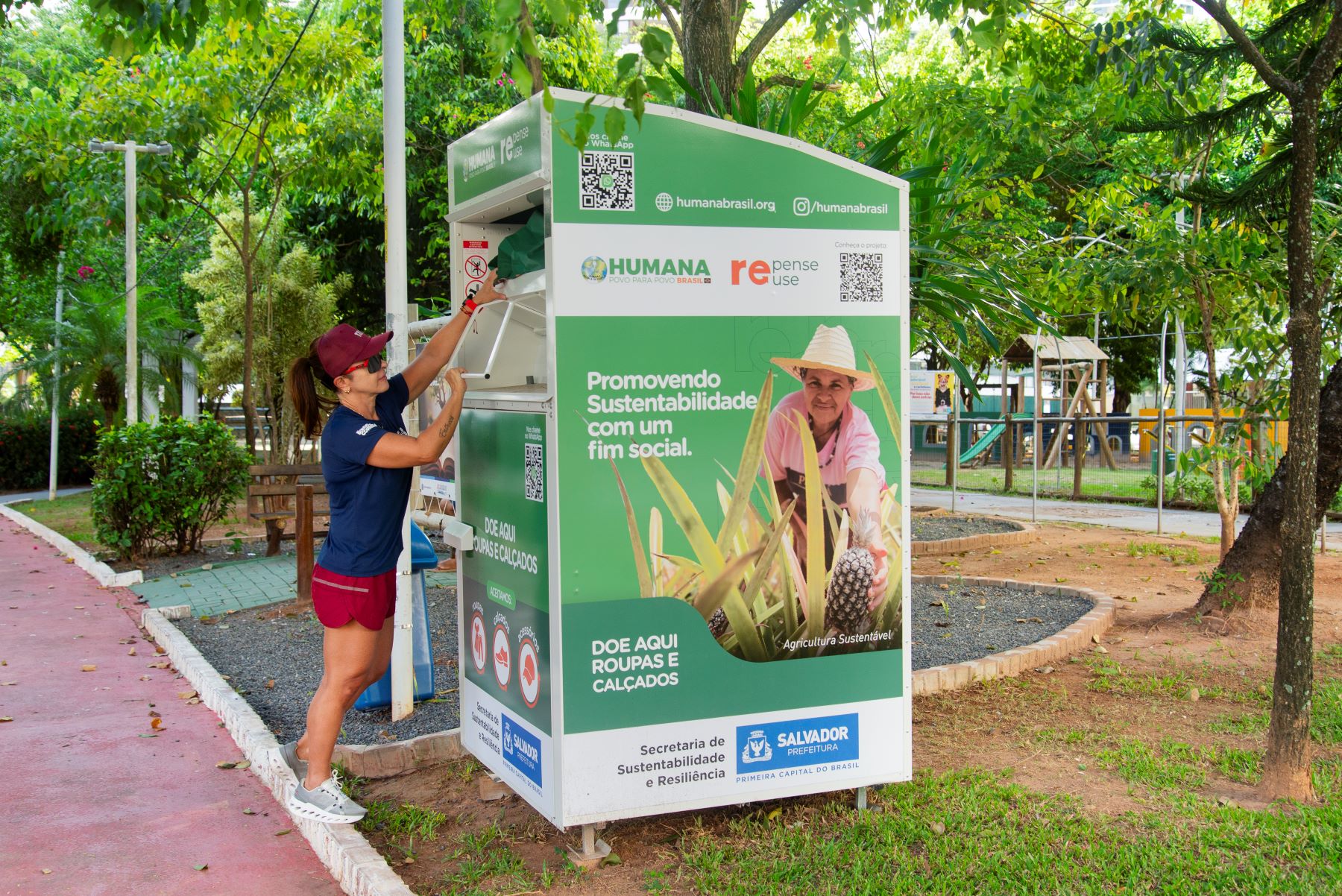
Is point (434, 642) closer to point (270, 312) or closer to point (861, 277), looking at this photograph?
point (861, 277)

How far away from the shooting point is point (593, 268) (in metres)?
3.76

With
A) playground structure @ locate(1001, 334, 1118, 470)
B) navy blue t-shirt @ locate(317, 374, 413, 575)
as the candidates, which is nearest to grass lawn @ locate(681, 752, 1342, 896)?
navy blue t-shirt @ locate(317, 374, 413, 575)

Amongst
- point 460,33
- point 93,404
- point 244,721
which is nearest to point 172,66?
point 460,33

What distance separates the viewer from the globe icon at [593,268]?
3748 mm

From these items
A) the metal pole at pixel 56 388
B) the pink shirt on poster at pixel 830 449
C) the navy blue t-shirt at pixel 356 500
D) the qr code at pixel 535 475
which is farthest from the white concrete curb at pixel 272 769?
the metal pole at pixel 56 388

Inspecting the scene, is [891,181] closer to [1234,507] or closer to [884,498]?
[884,498]

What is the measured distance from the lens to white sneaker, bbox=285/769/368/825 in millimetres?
4176

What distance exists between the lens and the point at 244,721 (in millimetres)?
Answer: 5523

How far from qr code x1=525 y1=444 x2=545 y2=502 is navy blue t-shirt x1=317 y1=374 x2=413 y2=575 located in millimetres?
598

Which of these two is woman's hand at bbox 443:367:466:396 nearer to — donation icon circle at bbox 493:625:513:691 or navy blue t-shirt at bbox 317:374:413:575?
navy blue t-shirt at bbox 317:374:413:575

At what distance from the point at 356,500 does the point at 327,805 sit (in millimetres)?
1165

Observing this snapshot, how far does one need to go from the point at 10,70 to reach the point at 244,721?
18390mm


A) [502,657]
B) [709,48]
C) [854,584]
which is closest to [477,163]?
[502,657]

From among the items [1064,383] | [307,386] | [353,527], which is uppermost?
[1064,383]
